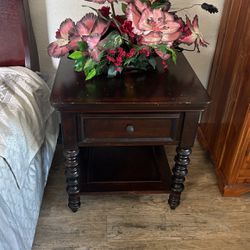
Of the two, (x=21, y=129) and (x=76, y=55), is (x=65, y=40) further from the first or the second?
(x=21, y=129)

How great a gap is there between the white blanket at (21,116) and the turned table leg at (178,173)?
0.60 m

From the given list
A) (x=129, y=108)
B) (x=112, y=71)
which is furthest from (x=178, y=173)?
(x=112, y=71)

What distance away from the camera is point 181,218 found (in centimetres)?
133

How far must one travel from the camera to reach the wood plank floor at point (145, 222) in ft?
3.97

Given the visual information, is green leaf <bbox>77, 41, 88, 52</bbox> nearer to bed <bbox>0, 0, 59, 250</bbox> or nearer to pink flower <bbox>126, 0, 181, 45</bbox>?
pink flower <bbox>126, 0, 181, 45</bbox>

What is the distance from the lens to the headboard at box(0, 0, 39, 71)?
1.26m

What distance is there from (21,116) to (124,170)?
1.90 ft

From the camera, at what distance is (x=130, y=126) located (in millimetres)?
1021

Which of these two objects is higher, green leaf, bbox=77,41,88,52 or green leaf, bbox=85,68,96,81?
green leaf, bbox=77,41,88,52

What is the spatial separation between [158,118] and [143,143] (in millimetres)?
126

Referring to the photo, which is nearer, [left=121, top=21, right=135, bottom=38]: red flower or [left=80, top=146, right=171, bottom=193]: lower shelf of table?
[left=121, top=21, right=135, bottom=38]: red flower

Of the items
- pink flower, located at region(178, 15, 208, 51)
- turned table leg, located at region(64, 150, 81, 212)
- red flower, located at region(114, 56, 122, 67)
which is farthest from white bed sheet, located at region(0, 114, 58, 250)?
pink flower, located at region(178, 15, 208, 51)

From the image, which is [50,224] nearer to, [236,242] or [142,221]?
[142,221]

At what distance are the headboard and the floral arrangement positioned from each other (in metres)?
0.41
